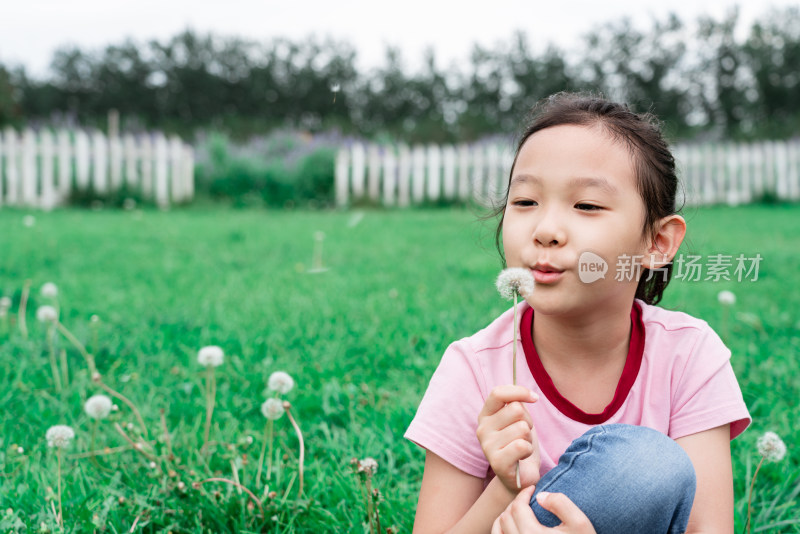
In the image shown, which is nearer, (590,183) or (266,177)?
(590,183)

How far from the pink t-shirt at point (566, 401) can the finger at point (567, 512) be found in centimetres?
22

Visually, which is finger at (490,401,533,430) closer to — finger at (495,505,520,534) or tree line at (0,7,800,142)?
finger at (495,505,520,534)

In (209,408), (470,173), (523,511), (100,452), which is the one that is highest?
(470,173)

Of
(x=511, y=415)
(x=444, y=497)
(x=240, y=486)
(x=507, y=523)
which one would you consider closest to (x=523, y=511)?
(x=507, y=523)

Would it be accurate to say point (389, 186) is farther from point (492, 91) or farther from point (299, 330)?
point (492, 91)

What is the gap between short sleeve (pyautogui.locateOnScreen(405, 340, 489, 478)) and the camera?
4.42ft

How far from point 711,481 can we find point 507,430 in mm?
454

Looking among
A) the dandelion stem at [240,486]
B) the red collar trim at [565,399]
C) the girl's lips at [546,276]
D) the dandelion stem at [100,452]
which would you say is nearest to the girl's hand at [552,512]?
the red collar trim at [565,399]

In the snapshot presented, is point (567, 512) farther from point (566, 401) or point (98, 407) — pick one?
point (98, 407)

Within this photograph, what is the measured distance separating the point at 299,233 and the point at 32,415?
4511 millimetres

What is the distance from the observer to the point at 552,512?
1116mm

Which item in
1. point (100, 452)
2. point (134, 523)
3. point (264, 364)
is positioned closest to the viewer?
point (134, 523)

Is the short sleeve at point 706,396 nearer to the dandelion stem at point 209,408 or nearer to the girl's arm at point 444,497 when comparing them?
the girl's arm at point 444,497

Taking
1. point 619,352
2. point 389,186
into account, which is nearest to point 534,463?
point 619,352
